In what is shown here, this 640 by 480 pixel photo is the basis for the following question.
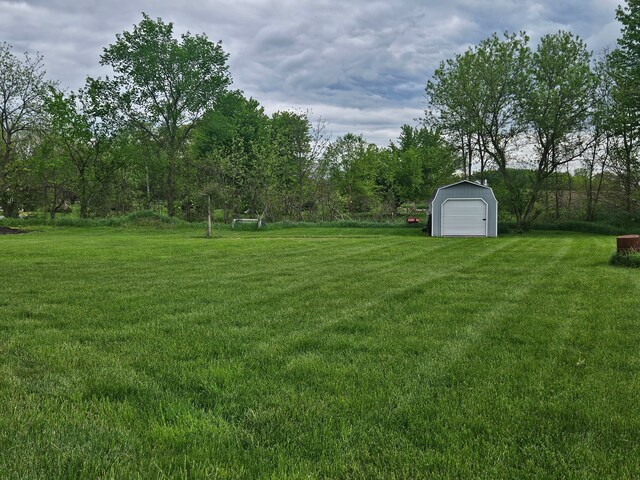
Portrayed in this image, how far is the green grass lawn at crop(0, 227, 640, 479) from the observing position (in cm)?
208

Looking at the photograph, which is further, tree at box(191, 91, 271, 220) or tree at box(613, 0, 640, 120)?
tree at box(191, 91, 271, 220)

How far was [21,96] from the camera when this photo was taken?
2698 centimetres

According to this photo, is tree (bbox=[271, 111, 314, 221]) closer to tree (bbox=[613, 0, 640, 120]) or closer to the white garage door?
the white garage door

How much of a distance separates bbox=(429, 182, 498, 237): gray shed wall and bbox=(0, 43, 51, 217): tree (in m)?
25.0

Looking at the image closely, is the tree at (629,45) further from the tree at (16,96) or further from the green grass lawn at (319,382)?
the tree at (16,96)

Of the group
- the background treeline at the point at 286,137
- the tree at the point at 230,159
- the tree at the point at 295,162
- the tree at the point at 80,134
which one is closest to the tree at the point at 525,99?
the background treeline at the point at 286,137

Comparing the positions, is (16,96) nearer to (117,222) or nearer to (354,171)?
(117,222)

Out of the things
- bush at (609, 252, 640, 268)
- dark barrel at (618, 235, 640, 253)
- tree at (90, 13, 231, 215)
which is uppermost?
tree at (90, 13, 231, 215)

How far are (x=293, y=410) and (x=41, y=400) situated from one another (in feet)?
5.18

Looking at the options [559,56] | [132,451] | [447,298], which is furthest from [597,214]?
[132,451]

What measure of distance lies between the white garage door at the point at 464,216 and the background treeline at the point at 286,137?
3807 mm

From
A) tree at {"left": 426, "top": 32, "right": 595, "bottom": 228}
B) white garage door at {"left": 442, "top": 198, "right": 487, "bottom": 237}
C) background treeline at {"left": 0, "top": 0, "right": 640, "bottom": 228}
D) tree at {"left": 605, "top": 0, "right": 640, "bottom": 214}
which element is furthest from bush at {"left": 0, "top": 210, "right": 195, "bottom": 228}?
tree at {"left": 605, "top": 0, "right": 640, "bottom": 214}

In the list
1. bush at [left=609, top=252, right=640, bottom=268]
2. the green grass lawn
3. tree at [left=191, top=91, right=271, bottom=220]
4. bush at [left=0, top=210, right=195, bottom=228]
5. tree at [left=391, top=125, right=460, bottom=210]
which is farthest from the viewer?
→ tree at [left=391, top=125, right=460, bottom=210]

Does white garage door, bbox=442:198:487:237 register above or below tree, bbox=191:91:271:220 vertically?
below
